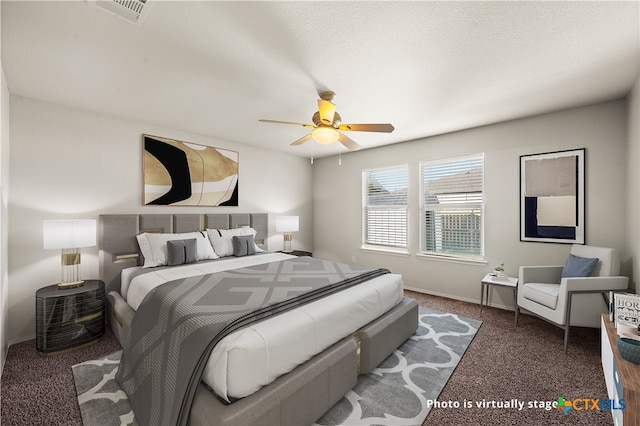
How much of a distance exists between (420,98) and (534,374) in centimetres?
275

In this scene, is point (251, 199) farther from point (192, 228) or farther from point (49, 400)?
point (49, 400)

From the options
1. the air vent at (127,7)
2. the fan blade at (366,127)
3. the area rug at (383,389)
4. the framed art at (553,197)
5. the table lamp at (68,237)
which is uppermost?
the air vent at (127,7)

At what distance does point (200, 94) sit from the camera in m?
2.82

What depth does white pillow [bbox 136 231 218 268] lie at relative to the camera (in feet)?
10.6

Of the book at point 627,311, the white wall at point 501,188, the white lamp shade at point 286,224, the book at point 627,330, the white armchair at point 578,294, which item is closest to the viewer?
the book at point 627,330

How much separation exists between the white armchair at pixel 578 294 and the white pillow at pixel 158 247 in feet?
12.7

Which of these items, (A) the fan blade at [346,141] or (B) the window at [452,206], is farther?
(B) the window at [452,206]

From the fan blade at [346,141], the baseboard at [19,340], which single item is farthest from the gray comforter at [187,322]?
the baseboard at [19,340]

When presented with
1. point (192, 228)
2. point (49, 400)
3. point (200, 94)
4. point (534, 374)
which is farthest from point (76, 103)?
point (534, 374)

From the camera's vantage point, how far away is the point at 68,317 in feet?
8.43

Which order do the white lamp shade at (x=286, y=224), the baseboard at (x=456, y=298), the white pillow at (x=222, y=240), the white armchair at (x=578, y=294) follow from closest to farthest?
the white armchair at (x=578, y=294) < the baseboard at (x=456, y=298) < the white pillow at (x=222, y=240) < the white lamp shade at (x=286, y=224)

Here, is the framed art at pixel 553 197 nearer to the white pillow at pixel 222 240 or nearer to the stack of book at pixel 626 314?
the stack of book at pixel 626 314

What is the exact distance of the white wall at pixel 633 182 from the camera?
8.19 ft

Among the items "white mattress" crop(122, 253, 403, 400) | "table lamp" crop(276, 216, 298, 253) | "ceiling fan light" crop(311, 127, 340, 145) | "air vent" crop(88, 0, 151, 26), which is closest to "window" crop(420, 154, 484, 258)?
"white mattress" crop(122, 253, 403, 400)
